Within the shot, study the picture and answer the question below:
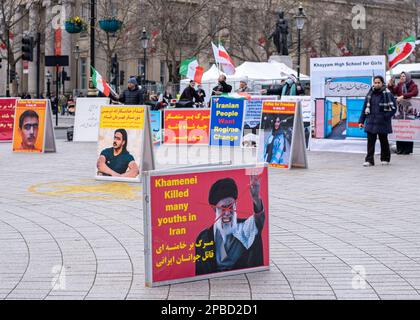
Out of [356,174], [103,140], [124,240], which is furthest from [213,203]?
[356,174]

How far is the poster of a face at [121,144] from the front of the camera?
39.1ft

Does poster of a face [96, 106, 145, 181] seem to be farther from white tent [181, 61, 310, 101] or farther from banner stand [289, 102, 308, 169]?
white tent [181, 61, 310, 101]

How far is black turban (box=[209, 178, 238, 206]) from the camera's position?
586cm

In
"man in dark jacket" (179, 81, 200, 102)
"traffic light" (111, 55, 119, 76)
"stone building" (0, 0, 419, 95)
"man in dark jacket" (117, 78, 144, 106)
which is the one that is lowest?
"man in dark jacket" (117, 78, 144, 106)

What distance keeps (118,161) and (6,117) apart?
10.2m

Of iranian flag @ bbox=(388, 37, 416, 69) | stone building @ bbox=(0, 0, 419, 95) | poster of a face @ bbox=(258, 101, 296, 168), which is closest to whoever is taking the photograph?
poster of a face @ bbox=(258, 101, 296, 168)

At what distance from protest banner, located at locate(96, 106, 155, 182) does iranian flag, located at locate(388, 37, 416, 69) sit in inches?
351

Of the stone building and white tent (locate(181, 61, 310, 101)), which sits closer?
white tent (locate(181, 61, 310, 101))

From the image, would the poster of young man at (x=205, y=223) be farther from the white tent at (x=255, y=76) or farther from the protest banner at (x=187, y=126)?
the white tent at (x=255, y=76)

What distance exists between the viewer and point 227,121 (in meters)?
18.6

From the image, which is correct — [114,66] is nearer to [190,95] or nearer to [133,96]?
[190,95]

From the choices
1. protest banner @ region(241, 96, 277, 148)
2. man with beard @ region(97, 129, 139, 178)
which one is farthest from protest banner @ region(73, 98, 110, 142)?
man with beard @ region(97, 129, 139, 178)

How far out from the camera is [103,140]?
12.2 meters
